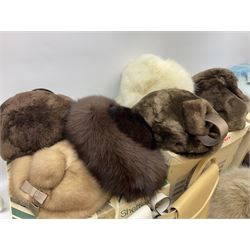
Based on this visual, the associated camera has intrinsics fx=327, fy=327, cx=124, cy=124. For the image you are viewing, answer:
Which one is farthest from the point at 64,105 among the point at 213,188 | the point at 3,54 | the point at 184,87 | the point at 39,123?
the point at 213,188

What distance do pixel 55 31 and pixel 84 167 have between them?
1.85 ft

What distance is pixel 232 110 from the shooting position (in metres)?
1.27

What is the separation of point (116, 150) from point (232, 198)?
45 cm

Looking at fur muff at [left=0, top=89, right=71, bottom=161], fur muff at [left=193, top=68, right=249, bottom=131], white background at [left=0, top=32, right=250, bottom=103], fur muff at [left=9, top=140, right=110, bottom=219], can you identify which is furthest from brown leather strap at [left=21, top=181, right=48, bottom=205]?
fur muff at [left=193, top=68, right=249, bottom=131]

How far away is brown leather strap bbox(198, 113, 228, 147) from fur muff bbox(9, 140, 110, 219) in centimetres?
38

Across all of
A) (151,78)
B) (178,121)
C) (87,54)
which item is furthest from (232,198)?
(87,54)

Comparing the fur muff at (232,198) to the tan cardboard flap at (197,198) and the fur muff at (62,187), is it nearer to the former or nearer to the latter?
the tan cardboard flap at (197,198)

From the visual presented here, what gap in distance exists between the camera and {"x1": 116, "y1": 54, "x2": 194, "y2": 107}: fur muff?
1.24 metres

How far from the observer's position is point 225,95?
1281 mm

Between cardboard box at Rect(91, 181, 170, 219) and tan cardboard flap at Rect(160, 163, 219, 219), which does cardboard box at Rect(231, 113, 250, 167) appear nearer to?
tan cardboard flap at Rect(160, 163, 219, 219)

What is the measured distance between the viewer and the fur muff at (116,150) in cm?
93

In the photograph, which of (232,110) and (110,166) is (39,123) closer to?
(110,166)

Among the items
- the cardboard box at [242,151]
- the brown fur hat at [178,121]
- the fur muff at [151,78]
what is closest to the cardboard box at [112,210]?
the brown fur hat at [178,121]

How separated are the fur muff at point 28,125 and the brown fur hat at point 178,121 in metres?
0.28
